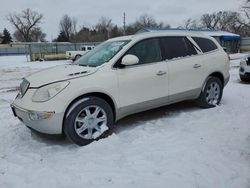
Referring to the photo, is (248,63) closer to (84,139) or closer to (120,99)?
(120,99)

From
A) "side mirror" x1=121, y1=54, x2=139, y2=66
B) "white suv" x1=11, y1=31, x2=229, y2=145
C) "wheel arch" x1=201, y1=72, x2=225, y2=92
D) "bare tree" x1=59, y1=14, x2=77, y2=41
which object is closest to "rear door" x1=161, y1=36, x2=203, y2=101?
"white suv" x1=11, y1=31, x2=229, y2=145

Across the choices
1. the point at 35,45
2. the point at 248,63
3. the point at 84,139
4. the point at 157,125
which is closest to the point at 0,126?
the point at 84,139

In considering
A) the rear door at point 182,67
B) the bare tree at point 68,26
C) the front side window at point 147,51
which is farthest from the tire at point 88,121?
the bare tree at point 68,26

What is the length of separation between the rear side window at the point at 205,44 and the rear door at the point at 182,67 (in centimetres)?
24

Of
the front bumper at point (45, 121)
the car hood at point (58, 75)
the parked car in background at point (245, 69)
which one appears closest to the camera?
the front bumper at point (45, 121)

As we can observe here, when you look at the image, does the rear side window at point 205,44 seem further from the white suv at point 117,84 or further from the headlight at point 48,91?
the headlight at point 48,91

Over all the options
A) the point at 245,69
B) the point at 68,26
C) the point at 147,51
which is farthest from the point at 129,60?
Answer: the point at 68,26

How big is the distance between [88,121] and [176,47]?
241 centimetres

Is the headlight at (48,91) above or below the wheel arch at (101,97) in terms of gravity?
above

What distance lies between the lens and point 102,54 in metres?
4.83

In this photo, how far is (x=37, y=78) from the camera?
166 inches

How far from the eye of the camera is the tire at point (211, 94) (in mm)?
5648

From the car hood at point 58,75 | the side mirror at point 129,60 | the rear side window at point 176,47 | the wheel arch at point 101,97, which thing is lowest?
the wheel arch at point 101,97

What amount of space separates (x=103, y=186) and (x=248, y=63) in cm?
803
